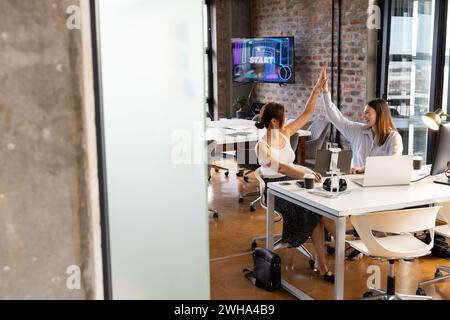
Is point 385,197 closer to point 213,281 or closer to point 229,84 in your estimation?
point 213,281

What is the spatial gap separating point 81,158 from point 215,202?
4848 mm

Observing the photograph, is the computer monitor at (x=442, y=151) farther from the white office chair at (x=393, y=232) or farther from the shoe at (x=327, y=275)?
the shoe at (x=327, y=275)

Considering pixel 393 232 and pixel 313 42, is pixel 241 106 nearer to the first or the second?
pixel 313 42

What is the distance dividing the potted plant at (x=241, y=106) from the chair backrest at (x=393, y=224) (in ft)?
19.1

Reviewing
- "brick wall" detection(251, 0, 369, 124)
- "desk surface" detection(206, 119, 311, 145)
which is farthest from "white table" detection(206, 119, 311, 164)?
"brick wall" detection(251, 0, 369, 124)

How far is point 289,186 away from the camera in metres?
4.02

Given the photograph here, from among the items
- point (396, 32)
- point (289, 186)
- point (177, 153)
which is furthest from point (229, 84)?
point (177, 153)

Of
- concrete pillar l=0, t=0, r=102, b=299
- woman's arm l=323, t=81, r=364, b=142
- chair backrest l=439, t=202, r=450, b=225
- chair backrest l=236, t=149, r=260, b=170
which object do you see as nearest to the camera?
concrete pillar l=0, t=0, r=102, b=299

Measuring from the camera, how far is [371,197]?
3.72 meters

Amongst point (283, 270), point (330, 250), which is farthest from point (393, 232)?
point (330, 250)

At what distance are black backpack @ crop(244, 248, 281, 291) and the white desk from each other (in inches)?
4.3

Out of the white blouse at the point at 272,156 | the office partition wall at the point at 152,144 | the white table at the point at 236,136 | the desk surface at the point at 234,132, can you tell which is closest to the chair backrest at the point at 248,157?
the white table at the point at 236,136

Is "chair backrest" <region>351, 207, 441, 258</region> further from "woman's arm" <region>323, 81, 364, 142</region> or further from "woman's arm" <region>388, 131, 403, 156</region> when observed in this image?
"woman's arm" <region>323, 81, 364, 142</region>

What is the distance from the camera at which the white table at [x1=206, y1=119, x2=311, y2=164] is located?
20.6 ft
